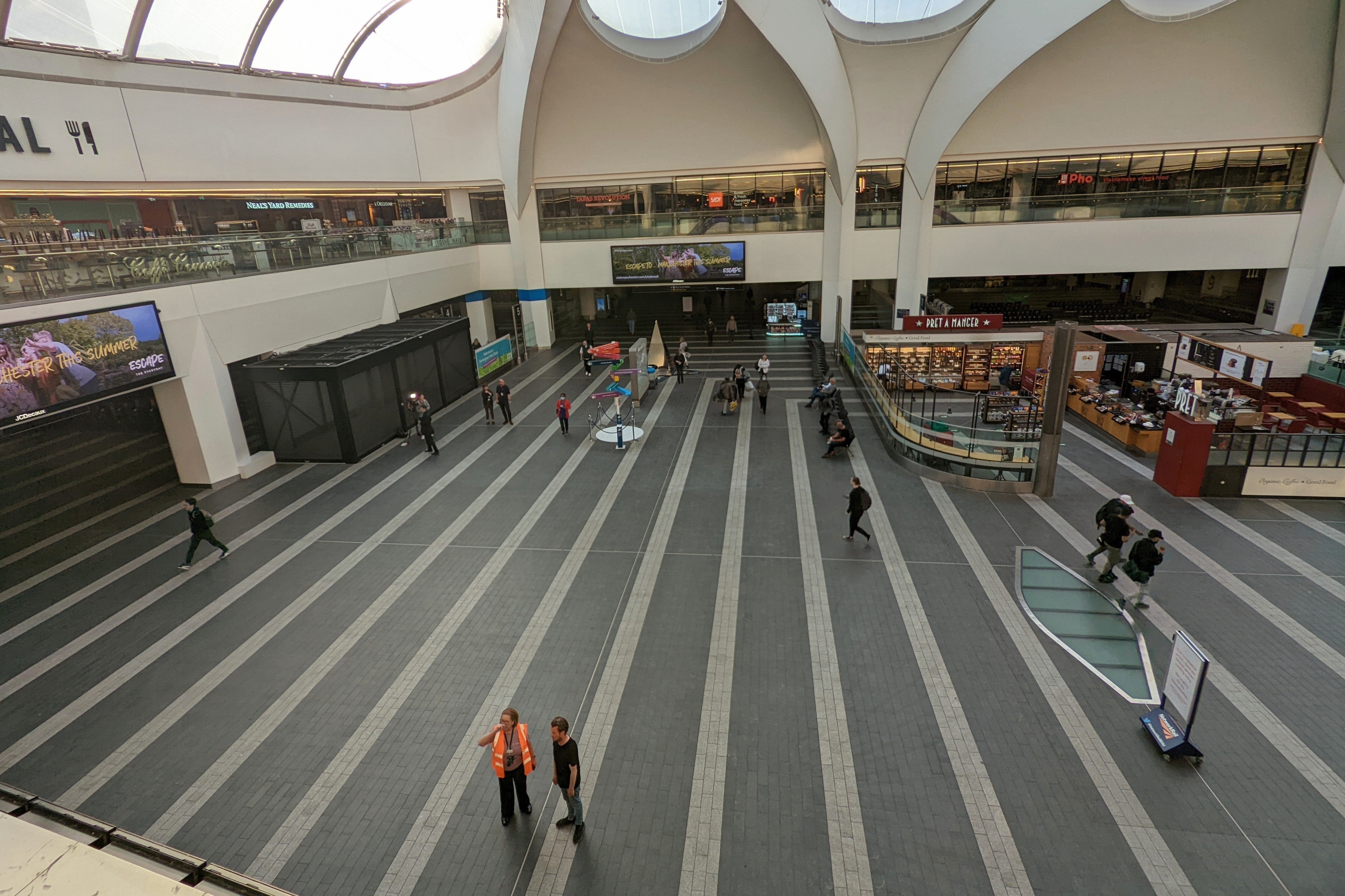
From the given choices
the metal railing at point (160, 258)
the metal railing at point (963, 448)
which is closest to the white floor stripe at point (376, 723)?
the metal railing at point (963, 448)

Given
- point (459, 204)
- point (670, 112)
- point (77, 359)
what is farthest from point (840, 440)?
point (459, 204)

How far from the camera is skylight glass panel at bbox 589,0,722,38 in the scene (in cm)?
2222

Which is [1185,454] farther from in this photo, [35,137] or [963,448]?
[35,137]

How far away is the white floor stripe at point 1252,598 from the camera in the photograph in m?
7.71

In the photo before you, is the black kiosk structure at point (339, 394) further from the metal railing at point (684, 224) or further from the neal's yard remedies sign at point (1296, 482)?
the neal's yard remedies sign at point (1296, 482)

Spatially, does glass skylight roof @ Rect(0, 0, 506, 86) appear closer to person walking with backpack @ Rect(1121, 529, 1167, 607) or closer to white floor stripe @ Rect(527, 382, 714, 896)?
white floor stripe @ Rect(527, 382, 714, 896)

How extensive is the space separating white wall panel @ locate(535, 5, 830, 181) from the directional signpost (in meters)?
24.5

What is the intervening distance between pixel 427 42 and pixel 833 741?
93.9ft

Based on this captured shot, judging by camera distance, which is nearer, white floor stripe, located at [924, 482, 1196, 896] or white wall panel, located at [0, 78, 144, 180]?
white floor stripe, located at [924, 482, 1196, 896]

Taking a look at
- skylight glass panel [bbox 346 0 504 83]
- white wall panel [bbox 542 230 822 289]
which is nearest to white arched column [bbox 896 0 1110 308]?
white wall panel [bbox 542 230 822 289]

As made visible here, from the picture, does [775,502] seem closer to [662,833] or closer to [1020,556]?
[1020,556]

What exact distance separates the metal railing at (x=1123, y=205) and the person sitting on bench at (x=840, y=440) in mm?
14514

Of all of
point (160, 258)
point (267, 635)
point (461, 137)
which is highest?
point (461, 137)

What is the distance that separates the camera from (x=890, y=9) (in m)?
21.4
